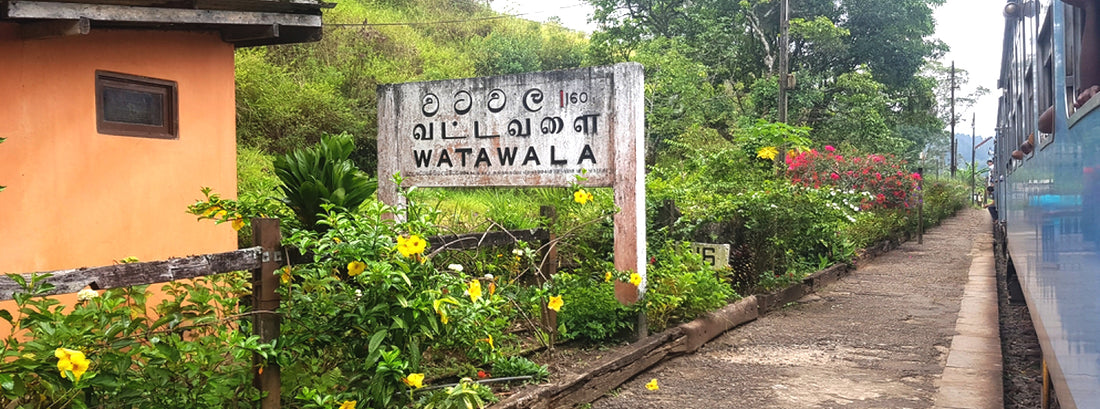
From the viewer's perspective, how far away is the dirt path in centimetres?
554

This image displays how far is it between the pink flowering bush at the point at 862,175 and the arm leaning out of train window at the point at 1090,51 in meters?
11.1

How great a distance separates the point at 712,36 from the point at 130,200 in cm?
2290

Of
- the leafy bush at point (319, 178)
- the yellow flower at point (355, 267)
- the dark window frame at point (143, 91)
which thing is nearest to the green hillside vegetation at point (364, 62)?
the dark window frame at point (143, 91)

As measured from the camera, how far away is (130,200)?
609 centimetres

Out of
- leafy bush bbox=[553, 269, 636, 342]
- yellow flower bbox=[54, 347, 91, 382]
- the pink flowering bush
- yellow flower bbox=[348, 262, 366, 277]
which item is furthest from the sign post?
the pink flowering bush

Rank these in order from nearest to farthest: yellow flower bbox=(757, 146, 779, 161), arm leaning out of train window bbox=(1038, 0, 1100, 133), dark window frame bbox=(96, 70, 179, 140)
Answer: arm leaning out of train window bbox=(1038, 0, 1100, 133), dark window frame bbox=(96, 70, 179, 140), yellow flower bbox=(757, 146, 779, 161)

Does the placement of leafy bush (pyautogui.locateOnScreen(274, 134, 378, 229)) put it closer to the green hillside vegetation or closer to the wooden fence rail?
the wooden fence rail

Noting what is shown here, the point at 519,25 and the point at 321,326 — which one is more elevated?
the point at 519,25

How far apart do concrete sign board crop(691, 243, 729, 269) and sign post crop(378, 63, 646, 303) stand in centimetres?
223

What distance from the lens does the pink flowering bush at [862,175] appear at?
14.6 m

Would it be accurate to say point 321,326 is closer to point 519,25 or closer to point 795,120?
point 795,120

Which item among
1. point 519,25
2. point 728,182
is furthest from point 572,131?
point 519,25

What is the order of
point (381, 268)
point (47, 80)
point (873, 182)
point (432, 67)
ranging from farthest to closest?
point (432, 67)
point (873, 182)
point (47, 80)
point (381, 268)

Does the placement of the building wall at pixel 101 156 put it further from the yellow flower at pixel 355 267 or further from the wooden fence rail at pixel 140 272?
the yellow flower at pixel 355 267
